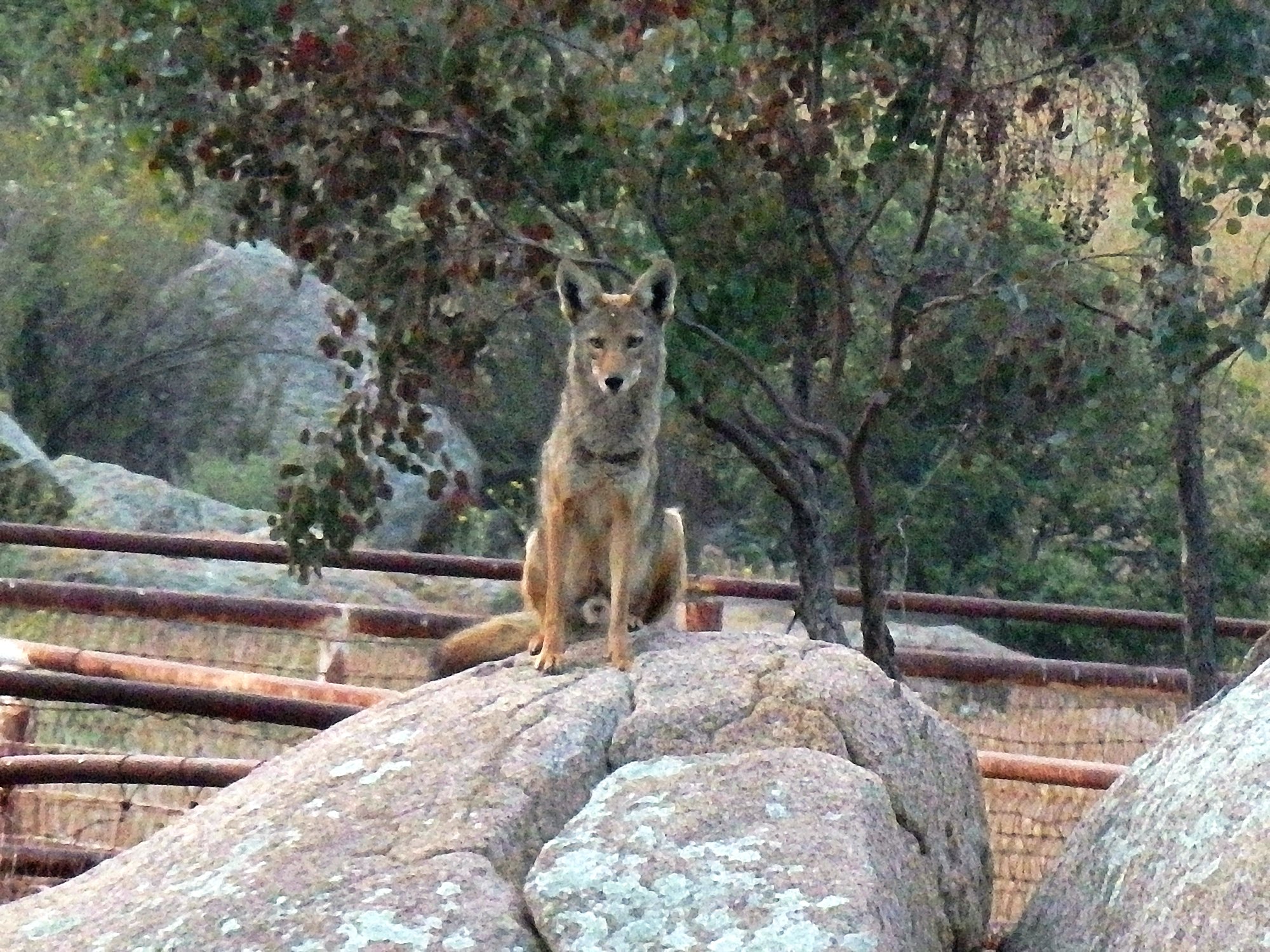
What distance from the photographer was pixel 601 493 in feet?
21.0

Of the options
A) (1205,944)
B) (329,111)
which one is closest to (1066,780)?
(1205,944)

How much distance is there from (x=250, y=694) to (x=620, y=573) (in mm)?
1231

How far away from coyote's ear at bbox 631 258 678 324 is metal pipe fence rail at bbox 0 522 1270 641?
2156 mm

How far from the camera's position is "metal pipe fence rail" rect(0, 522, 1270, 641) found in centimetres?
868

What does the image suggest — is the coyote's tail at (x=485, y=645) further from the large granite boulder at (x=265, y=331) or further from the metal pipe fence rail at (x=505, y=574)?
the large granite boulder at (x=265, y=331)

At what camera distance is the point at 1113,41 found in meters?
7.16

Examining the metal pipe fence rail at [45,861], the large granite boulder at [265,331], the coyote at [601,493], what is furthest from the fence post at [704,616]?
the large granite boulder at [265,331]

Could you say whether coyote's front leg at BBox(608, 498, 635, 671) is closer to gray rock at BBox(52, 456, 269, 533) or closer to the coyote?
the coyote

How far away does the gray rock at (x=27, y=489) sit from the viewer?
49.5 ft

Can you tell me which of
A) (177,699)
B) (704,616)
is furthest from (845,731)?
(704,616)

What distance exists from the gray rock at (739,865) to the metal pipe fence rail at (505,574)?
3.90 m

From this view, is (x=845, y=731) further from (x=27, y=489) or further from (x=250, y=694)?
(x=27, y=489)

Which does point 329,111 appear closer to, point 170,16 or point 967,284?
point 170,16

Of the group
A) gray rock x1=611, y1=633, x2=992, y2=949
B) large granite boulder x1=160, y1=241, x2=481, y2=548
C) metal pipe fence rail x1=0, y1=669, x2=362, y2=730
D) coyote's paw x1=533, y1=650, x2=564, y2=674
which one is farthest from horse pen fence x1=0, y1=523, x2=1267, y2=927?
large granite boulder x1=160, y1=241, x2=481, y2=548
